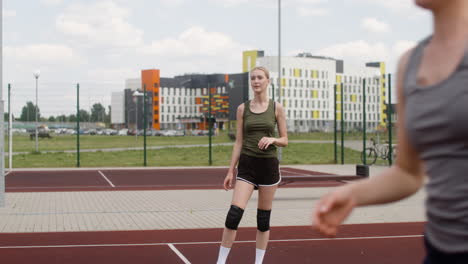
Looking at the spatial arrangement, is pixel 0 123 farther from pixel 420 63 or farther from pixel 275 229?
pixel 420 63

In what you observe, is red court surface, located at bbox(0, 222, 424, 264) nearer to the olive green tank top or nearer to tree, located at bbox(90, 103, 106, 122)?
the olive green tank top

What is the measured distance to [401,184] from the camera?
2.07m

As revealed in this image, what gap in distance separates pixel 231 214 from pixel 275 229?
12.2ft

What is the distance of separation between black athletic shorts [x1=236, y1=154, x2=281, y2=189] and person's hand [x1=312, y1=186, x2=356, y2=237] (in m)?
4.01

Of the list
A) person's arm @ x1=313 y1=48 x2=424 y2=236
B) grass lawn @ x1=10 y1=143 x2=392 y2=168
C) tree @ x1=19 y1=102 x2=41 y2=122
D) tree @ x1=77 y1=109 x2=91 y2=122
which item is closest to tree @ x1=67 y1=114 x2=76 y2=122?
tree @ x1=77 y1=109 x2=91 y2=122

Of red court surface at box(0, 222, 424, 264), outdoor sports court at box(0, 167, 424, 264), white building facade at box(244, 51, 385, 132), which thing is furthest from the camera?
white building facade at box(244, 51, 385, 132)

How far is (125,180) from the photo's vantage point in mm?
19906

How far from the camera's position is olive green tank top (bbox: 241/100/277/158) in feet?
20.0

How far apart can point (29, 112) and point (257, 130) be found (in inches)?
816

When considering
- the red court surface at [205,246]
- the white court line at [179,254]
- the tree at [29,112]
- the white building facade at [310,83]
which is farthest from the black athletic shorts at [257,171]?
the white building facade at [310,83]

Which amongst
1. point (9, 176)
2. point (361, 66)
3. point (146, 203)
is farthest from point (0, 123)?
point (361, 66)

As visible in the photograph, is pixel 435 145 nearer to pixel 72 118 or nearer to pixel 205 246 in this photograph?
pixel 205 246

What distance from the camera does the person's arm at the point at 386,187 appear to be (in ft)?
6.52

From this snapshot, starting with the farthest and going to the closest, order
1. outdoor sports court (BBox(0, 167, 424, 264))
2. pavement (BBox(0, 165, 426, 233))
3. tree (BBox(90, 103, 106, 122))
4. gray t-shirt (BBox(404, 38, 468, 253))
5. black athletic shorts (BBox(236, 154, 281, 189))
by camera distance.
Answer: tree (BBox(90, 103, 106, 122)), pavement (BBox(0, 165, 426, 233)), outdoor sports court (BBox(0, 167, 424, 264)), black athletic shorts (BBox(236, 154, 281, 189)), gray t-shirt (BBox(404, 38, 468, 253))
